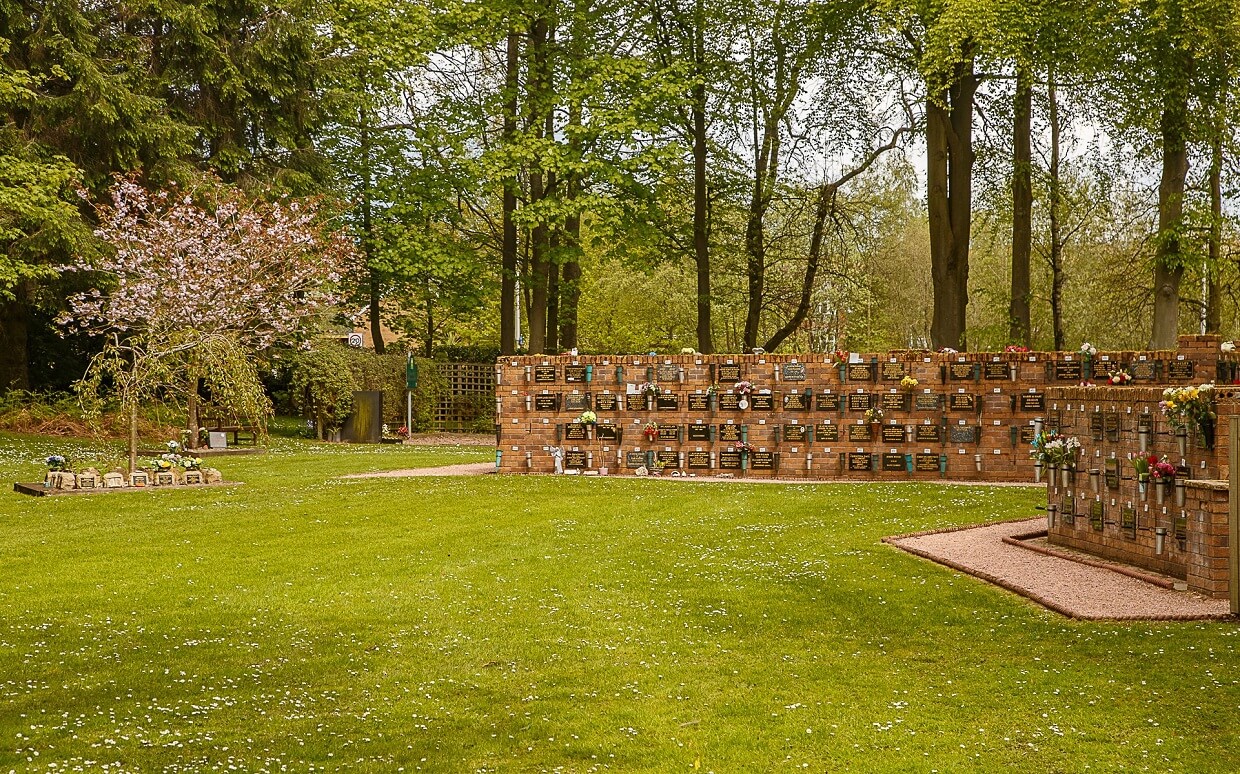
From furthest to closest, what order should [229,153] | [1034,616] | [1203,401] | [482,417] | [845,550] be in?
[482,417]
[229,153]
[845,550]
[1203,401]
[1034,616]

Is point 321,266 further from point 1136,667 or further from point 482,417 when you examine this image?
point 1136,667

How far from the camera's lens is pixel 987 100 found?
29.4 meters

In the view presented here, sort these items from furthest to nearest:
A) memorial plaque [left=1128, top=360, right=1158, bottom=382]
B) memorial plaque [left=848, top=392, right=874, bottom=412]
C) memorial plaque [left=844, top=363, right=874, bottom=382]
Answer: memorial plaque [left=848, top=392, right=874, bottom=412] < memorial plaque [left=844, top=363, right=874, bottom=382] < memorial plaque [left=1128, top=360, right=1158, bottom=382]

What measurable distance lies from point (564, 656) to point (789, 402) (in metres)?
12.0

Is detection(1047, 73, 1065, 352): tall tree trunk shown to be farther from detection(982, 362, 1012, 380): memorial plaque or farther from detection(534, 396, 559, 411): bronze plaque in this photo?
detection(534, 396, 559, 411): bronze plaque

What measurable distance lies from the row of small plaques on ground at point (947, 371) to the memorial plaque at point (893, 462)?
1.32 m

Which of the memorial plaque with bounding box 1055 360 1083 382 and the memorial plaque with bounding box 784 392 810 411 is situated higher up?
the memorial plaque with bounding box 1055 360 1083 382

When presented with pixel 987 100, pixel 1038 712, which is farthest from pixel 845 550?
pixel 987 100

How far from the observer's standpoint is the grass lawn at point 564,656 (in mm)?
6145

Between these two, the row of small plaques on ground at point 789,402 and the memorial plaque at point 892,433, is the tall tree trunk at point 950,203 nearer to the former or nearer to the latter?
the row of small plaques on ground at point 789,402

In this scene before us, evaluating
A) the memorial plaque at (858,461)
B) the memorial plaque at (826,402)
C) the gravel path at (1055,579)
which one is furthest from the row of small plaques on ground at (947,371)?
the gravel path at (1055,579)

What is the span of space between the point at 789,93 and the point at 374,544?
73.1 ft

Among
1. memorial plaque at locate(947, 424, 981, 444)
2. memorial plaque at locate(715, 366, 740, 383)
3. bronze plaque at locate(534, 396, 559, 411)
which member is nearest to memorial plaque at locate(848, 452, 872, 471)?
memorial plaque at locate(947, 424, 981, 444)

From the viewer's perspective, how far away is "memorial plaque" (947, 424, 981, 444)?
19.0m
